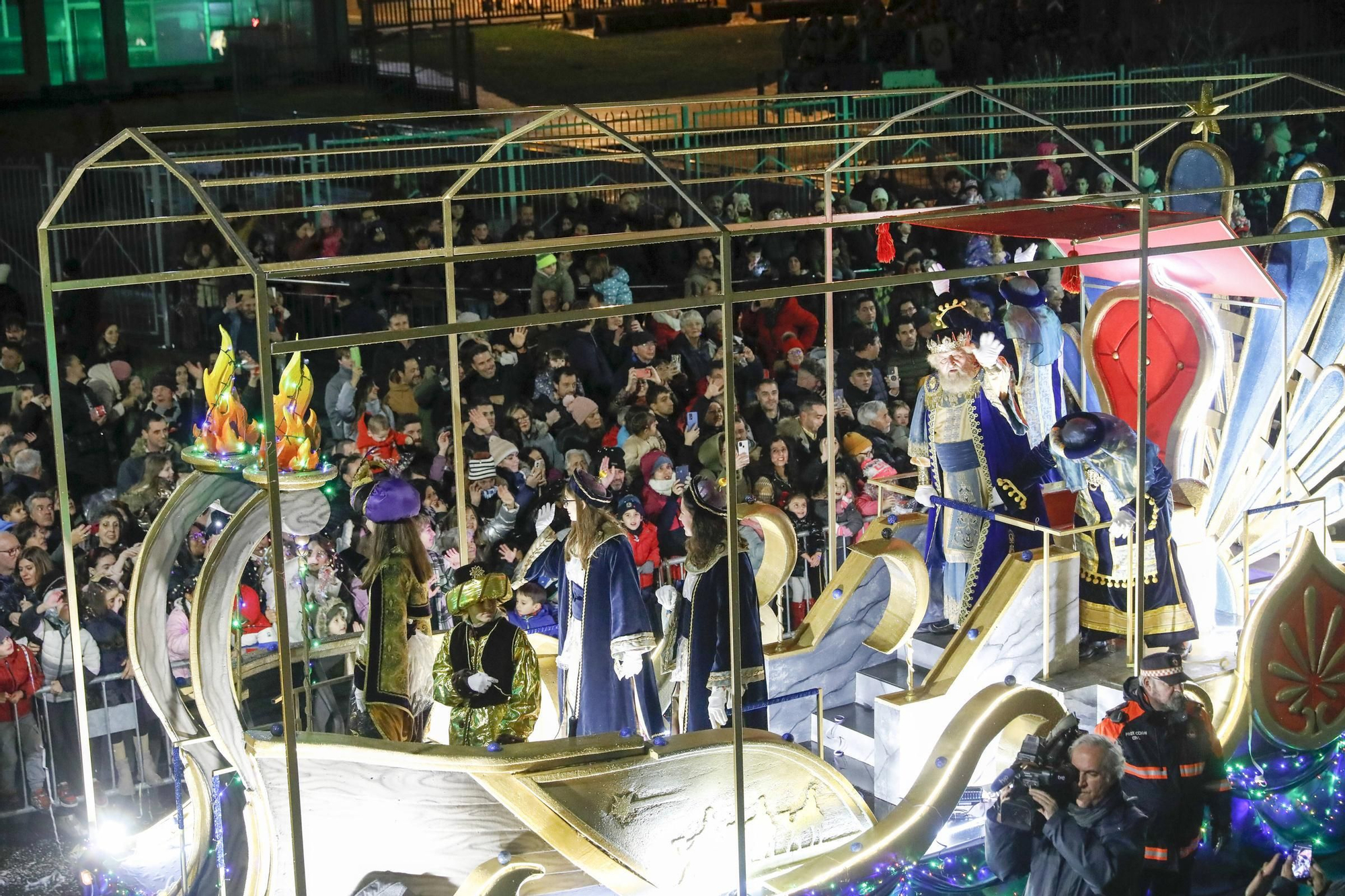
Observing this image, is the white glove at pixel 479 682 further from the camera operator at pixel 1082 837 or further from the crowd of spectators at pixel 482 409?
the camera operator at pixel 1082 837

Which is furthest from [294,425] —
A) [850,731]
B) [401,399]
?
[401,399]

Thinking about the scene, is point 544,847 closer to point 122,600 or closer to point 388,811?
point 388,811

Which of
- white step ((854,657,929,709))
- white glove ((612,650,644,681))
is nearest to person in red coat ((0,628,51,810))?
white glove ((612,650,644,681))

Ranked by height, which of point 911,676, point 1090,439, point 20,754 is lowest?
point 20,754

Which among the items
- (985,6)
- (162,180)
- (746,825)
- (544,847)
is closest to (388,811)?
(544,847)

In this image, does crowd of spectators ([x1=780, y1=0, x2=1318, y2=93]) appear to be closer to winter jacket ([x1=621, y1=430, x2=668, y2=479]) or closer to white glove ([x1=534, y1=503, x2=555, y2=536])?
winter jacket ([x1=621, y1=430, x2=668, y2=479])

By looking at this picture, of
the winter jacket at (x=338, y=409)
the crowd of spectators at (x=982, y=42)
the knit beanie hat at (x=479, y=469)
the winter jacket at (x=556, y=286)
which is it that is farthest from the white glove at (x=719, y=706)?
the crowd of spectators at (x=982, y=42)

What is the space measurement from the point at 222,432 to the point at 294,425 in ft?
0.93

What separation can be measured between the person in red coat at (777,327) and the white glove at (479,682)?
554 centimetres

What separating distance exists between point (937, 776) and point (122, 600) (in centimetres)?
406

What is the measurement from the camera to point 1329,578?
7.68 meters

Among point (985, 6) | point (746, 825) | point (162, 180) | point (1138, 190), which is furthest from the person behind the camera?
point (985, 6)

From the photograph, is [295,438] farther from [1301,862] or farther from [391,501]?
[1301,862]

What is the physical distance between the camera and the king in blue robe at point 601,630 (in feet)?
22.4
